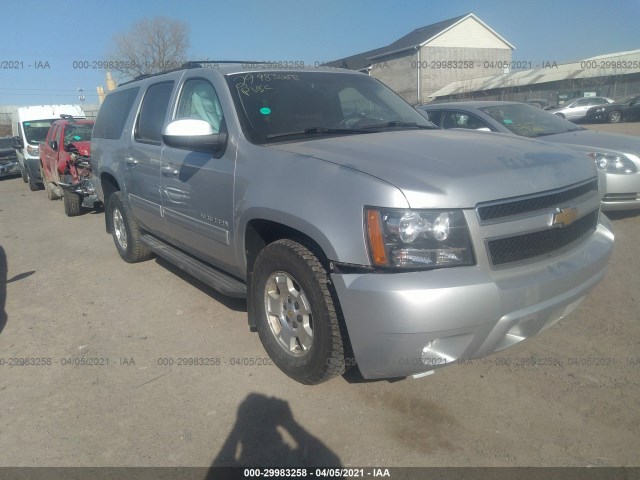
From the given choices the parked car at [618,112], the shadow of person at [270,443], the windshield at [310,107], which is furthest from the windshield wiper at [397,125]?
the parked car at [618,112]

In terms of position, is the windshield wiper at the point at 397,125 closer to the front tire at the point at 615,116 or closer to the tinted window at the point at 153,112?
the tinted window at the point at 153,112

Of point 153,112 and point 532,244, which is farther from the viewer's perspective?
point 153,112

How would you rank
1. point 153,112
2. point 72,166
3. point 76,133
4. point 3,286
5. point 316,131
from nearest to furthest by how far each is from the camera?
point 316,131 < point 153,112 < point 3,286 < point 72,166 < point 76,133

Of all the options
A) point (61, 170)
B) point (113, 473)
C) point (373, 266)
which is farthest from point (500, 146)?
point (61, 170)

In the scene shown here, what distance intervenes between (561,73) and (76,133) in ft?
116

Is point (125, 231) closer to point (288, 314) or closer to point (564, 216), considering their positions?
point (288, 314)

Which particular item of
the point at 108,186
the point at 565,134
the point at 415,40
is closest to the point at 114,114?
the point at 108,186

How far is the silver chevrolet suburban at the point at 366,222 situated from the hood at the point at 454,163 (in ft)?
0.04

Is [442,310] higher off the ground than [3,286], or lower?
higher

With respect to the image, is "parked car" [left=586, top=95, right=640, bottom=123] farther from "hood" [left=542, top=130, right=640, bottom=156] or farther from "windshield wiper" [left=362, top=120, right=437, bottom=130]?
"windshield wiper" [left=362, top=120, right=437, bottom=130]

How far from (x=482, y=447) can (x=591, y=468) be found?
489mm

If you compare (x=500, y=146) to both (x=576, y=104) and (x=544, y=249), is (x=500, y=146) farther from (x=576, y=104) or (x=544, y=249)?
(x=576, y=104)

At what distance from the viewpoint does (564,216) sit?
2666 millimetres

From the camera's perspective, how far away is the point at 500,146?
9.89 ft
